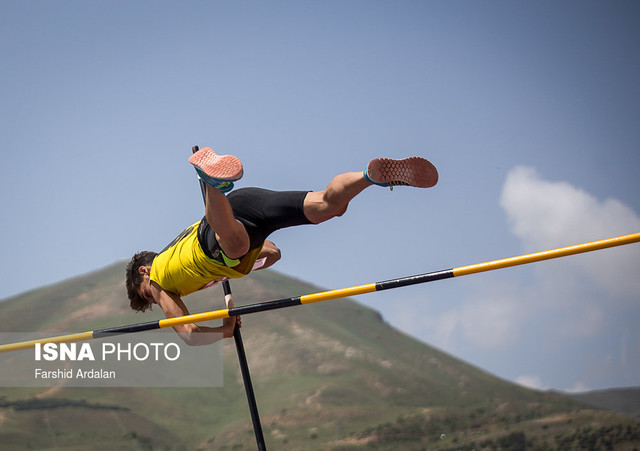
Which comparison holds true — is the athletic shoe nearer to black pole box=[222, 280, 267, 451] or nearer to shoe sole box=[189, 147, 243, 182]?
shoe sole box=[189, 147, 243, 182]

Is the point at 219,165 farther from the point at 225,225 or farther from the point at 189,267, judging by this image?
the point at 189,267

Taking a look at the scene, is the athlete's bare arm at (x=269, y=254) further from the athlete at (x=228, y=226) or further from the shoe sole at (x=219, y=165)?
the shoe sole at (x=219, y=165)

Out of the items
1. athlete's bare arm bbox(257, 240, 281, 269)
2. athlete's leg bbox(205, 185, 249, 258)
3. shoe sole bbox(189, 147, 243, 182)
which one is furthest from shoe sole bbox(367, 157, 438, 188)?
athlete's bare arm bbox(257, 240, 281, 269)

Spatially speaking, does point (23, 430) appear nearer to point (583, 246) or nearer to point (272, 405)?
point (272, 405)

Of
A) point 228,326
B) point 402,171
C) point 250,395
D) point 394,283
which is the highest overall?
point 402,171

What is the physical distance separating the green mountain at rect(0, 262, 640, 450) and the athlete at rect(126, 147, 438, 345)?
26.3 metres

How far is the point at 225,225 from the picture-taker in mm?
3178

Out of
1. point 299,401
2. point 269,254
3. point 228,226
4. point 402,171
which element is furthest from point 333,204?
point 299,401

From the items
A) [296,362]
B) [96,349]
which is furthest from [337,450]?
[96,349]

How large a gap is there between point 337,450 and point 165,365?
532 inches

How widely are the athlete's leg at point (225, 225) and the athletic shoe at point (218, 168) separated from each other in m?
0.09

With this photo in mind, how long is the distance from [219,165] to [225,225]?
1.19ft

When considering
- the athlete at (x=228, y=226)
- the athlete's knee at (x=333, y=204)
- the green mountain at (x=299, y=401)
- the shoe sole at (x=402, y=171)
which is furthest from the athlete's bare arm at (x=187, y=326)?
the green mountain at (x=299, y=401)

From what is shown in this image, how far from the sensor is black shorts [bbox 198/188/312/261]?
3.28 m
